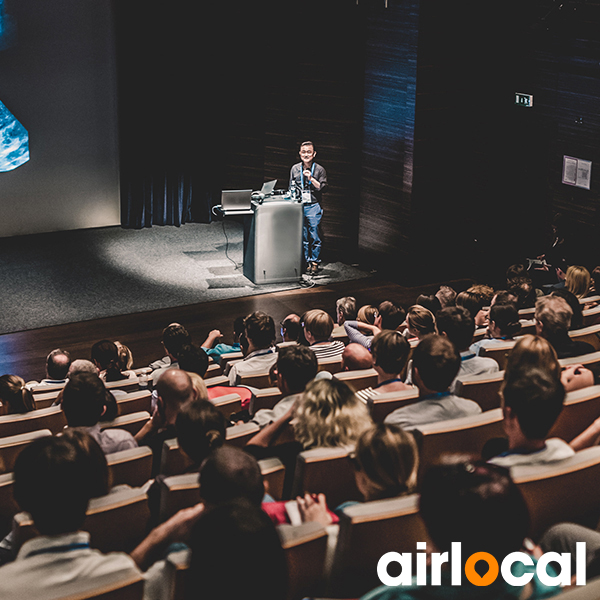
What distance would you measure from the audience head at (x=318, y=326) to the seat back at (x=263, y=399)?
44.0 inches

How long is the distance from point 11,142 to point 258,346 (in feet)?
19.6

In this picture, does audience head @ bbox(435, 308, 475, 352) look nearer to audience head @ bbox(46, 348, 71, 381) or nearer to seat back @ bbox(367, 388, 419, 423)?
seat back @ bbox(367, 388, 419, 423)

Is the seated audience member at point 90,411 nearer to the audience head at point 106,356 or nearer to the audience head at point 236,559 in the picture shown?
the audience head at point 106,356

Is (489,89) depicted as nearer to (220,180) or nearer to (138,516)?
(220,180)

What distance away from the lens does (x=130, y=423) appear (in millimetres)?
3438

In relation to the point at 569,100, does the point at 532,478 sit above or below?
below

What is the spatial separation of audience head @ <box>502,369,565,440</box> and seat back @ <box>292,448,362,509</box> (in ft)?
1.75

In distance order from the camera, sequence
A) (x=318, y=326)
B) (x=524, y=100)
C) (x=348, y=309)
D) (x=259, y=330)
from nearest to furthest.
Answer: (x=259, y=330) → (x=318, y=326) → (x=348, y=309) → (x=524, y=100)

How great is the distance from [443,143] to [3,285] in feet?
15.3

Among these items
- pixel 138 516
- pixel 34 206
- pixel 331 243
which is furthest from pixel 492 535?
pixel 34 206

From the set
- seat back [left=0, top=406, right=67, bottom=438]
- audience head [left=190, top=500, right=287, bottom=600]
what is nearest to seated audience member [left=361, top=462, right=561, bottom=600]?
audience head [left=190, top=500, right=287, bottom=600]

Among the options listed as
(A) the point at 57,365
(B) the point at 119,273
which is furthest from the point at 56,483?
(B) the point at 119,273

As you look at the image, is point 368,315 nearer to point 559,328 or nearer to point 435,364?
point 559,328

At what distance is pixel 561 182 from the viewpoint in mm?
7512
